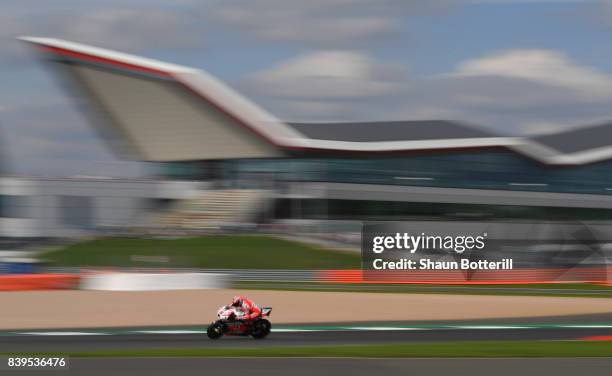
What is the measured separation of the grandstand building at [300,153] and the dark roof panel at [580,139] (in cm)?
453

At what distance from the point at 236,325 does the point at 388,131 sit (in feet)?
188

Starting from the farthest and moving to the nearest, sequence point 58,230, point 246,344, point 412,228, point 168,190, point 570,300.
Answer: point 168,190, point 58,230, point 412,228, point 570,300, point 246,344

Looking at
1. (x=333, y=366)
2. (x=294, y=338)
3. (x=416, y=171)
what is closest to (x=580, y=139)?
(x=416, y=171)

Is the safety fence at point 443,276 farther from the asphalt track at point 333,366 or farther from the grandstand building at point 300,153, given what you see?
the asphalt track at point 333,366

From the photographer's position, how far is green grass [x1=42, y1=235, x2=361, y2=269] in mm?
47406

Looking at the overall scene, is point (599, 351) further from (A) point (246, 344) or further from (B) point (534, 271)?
(B) point (534, 271)

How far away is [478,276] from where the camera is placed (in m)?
38.4

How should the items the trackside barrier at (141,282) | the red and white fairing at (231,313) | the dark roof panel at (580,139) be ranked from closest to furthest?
the red and white fairing at (231,313), the trackside barrier at (141,282), the dark roof panel at (580,139)

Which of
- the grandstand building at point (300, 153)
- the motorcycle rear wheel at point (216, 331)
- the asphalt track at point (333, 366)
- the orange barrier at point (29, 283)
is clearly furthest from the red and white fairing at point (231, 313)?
the grandstand building at point (300, 153)

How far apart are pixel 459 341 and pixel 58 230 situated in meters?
44.2

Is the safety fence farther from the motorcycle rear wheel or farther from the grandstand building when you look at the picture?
the grandstand building

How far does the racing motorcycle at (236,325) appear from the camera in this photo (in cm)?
1647

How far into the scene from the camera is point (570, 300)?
101 ft

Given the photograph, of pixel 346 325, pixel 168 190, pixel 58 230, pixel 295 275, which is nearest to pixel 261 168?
pixel 168 190
